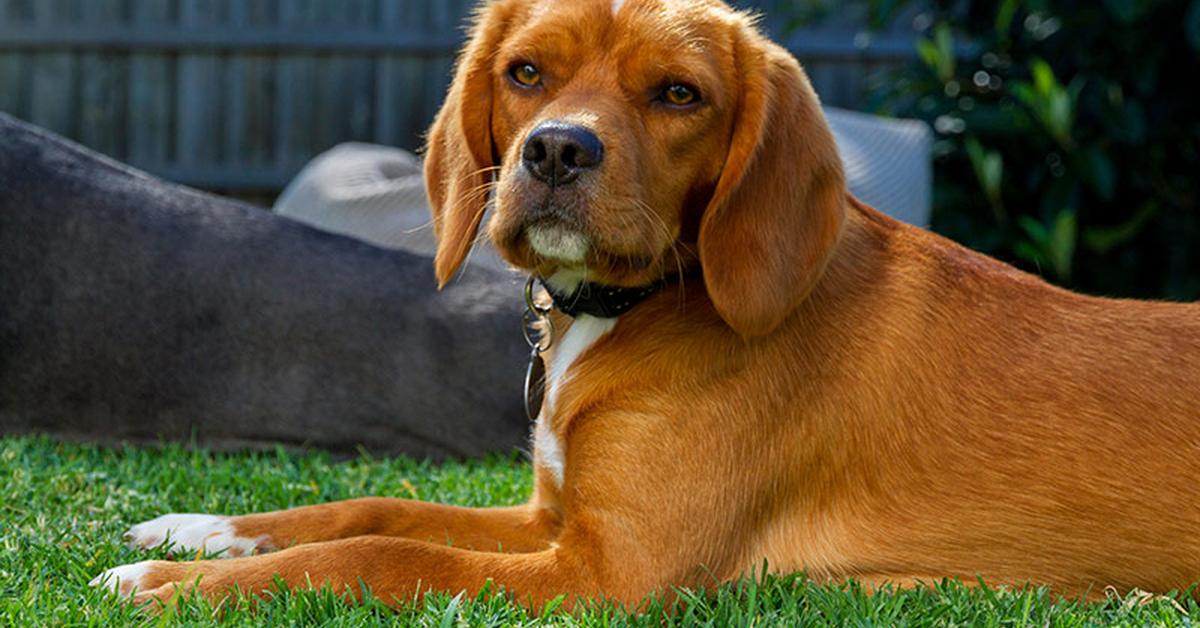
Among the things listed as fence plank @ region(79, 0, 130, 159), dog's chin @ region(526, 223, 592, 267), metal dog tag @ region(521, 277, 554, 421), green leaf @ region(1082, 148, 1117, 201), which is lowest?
fence plank @ region(79, 0, 130, 159)

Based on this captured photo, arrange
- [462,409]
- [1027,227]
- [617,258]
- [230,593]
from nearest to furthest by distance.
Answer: [230,593] < [617,258] < [462,409] < [1027,227]

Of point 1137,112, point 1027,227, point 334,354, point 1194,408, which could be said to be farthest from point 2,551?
point 1137,112

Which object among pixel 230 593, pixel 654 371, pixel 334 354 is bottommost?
pixel 334 354

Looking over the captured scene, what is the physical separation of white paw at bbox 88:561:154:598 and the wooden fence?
7.60 meters

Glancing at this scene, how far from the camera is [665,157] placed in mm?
3080

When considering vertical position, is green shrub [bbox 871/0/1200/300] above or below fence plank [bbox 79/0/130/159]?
above

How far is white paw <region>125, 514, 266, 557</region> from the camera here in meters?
3.45

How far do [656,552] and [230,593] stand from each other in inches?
34.5

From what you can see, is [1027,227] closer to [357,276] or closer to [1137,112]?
[1137,112]

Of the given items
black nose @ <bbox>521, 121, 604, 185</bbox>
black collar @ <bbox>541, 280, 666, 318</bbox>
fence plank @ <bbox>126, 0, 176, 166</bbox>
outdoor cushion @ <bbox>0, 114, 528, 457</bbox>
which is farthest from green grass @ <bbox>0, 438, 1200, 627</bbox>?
fence plank @ <bbox>126, 0, 176, 166</bbox>

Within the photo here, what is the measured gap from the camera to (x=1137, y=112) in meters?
7.22

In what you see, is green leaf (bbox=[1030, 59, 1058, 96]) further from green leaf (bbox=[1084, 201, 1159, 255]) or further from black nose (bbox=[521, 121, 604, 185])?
black nose (bbox=[521, 121, 604, 185])

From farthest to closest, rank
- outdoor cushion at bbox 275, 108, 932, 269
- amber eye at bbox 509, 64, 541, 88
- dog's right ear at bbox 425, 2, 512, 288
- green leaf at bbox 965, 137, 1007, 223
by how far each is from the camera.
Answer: green leaf at bbox 965, 137, 1007, 223 < outdoor cushion at bbox 275, 108, 932, 269 < dog's right ear at bbox 425, 2, 512, 288 < amber eye at bbox 509, 64, 541, 88

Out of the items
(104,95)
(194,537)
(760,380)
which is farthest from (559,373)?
(104,95)
